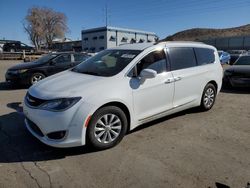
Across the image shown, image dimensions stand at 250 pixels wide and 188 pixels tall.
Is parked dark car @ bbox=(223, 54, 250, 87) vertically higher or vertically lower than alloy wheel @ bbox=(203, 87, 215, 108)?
Result: higher

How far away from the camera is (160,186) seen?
3.03 metres

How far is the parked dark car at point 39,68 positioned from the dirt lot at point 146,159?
465 centimetres

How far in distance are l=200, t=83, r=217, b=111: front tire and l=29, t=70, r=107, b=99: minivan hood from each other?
9.45 ft

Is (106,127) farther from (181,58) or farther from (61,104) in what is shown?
(181,58)

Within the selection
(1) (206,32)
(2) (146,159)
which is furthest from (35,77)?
(1) (206,32)

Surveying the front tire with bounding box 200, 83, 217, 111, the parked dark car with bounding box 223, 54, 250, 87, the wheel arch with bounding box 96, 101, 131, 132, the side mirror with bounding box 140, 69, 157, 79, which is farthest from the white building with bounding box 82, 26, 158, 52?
the wheel arch with bounding box 96, 101, 131, 132

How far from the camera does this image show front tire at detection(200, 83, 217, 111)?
234 inches

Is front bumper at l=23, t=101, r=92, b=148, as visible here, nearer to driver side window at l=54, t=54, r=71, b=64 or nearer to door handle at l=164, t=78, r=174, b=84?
door handle at l=164, t=78, r=174, b=84

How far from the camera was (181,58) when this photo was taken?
17.4ft

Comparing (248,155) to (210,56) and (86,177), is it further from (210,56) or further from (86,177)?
(210,56)

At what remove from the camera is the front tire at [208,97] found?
5.95m

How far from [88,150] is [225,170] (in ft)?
6.69

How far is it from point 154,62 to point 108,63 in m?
0.88

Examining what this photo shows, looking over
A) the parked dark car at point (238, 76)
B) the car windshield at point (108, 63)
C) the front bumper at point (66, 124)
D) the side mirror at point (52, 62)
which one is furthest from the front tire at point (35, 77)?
the parked dark car at point (238, 76)
